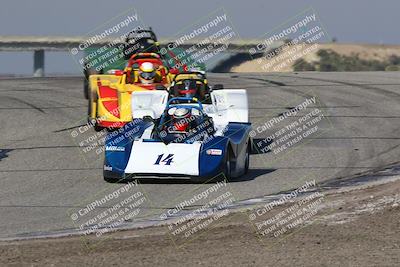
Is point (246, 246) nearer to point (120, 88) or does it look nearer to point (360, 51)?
point (120, 88)

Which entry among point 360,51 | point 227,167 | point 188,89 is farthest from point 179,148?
point 360,51

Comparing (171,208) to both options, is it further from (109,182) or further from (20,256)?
(20,256)

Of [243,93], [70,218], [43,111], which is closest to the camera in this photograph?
[70,218]

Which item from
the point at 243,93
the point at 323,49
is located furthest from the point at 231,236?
the point at 323,49

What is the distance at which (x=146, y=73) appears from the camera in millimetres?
21078

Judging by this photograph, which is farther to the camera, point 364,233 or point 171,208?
point 171,208

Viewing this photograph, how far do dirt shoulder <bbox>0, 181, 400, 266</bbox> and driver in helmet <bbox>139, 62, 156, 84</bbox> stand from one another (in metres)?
10.2

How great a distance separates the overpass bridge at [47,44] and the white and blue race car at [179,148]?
30.8 m

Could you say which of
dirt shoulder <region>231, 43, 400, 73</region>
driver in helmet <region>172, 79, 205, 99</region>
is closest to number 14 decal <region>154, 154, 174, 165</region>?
driver in helmet <region>172, 79, 205, 99</region>

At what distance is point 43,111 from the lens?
23297 millimetres

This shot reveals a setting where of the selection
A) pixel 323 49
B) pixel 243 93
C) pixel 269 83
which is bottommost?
pixel 323 49

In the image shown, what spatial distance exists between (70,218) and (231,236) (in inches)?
98.0

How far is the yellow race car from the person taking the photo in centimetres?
1956

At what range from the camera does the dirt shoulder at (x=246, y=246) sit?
29.7 ft
